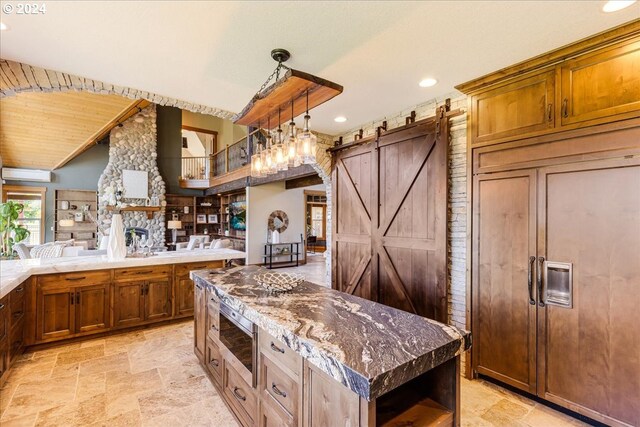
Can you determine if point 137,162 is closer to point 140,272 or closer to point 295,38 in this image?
point 140,272

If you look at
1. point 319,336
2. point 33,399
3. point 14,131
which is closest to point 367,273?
point 319,336

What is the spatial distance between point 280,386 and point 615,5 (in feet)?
10.1

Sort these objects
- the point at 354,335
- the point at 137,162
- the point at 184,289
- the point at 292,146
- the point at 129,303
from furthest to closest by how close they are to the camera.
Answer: the point at 137,162 < the point at 184,289 < the point at 129,303 < the point at 292,146 < the point at 354,335

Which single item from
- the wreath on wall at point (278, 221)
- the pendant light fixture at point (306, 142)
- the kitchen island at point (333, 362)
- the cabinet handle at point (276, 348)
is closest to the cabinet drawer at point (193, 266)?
the kitchen island at point (333, 362)

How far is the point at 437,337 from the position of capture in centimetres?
148

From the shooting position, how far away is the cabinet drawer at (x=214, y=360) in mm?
2496

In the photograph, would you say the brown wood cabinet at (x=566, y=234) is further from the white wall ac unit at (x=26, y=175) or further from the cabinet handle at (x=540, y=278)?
the white wall ac unit at (x=26, y=175)

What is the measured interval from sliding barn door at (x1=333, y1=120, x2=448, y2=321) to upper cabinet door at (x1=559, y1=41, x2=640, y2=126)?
1016mm

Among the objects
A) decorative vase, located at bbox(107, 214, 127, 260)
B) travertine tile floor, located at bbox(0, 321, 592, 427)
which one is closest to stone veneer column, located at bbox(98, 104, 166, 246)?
decorative vase, located at bbox(107, 214, 127, 260)

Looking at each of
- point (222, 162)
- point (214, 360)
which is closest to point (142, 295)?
point (214, 360)

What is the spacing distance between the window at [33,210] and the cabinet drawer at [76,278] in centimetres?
799

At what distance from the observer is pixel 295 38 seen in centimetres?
220

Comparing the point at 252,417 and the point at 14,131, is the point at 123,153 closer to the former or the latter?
the point at 14,131

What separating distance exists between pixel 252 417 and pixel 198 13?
8.84 feet
